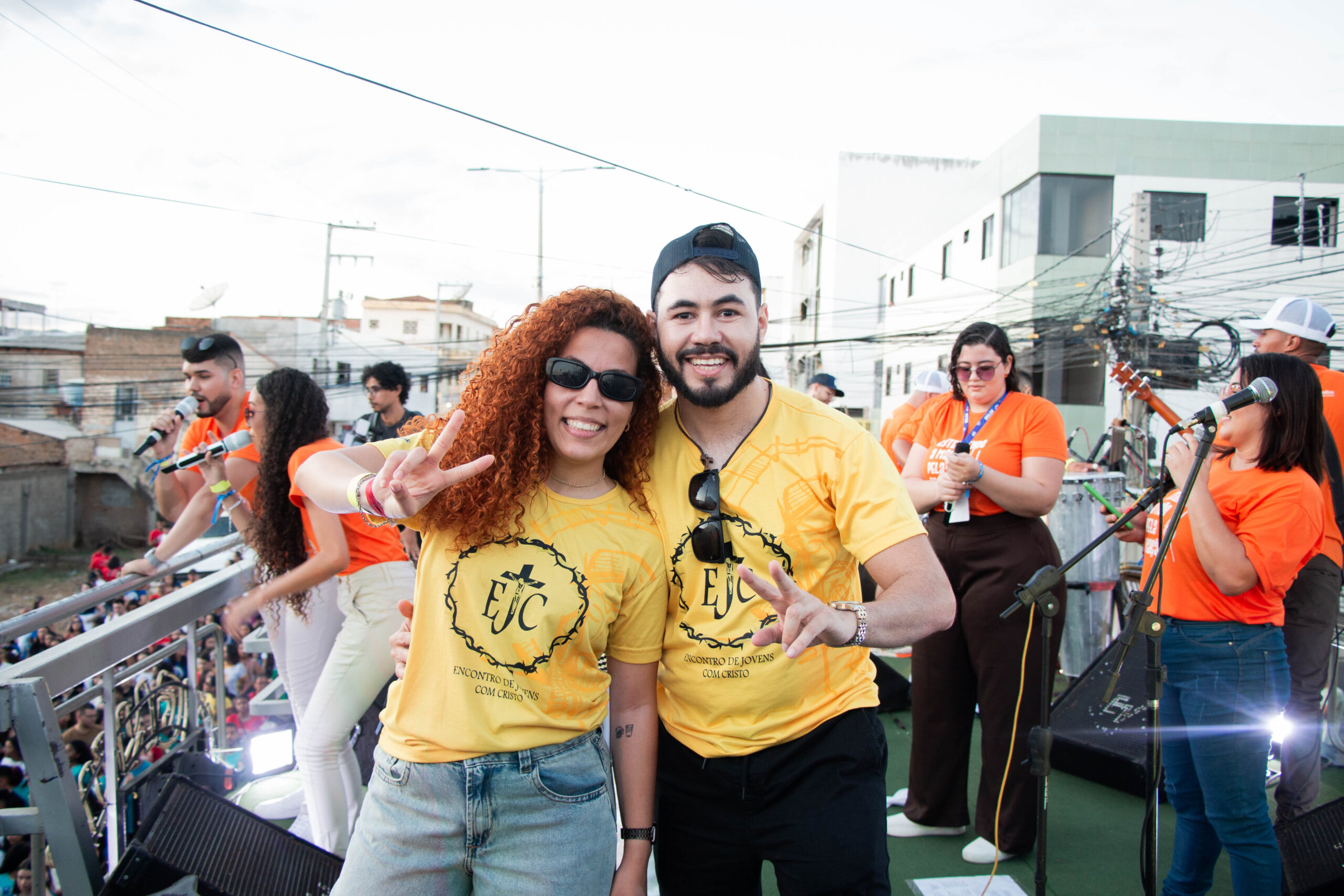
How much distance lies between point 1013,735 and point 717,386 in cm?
215

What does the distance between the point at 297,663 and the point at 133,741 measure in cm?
69

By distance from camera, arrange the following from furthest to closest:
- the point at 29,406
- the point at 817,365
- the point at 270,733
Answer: the point at 817,365
the point at 29,406
the point at 270,733

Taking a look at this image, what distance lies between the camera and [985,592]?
2.99 meters

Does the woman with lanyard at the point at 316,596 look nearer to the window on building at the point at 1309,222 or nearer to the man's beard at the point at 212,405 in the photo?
the man's beard at the point at 212,405

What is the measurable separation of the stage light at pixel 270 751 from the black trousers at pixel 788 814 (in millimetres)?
2684

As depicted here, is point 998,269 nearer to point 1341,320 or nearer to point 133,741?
point 1341,320

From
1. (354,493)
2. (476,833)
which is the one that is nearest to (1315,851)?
(476,833)

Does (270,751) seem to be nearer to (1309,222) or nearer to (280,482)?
(280,482)

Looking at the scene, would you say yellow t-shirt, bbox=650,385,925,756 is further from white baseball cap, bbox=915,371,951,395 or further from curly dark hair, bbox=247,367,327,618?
white baseball cap, bbox=915,371,951,395

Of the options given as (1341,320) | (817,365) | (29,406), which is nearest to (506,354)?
(1341,320)

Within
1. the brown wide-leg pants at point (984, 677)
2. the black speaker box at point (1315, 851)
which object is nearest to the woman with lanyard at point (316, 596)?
the brown wide-leg pants at point (984, 677)

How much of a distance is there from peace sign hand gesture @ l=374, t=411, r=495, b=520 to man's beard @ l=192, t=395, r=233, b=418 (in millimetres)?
3094

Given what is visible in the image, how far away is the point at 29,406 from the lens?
31.7m

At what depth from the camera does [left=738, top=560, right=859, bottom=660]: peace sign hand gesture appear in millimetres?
1383
